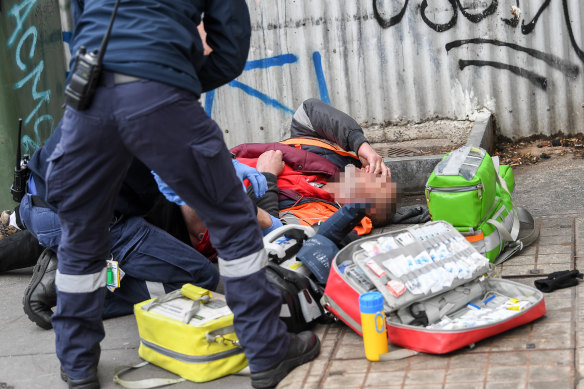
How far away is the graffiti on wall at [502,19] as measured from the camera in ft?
20.7

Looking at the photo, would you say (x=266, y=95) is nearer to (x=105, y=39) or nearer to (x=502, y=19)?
(x=502, y=19)

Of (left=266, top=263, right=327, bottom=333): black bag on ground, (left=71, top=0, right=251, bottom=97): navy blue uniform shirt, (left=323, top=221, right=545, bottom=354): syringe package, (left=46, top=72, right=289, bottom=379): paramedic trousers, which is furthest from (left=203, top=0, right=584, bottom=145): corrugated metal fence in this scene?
(left=46, top=72, right=289, bottom=379): paramedic trousers

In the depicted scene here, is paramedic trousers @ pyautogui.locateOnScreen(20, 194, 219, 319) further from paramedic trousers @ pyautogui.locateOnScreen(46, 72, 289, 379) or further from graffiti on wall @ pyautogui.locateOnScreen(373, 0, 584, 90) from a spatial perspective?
graffiti on wall @ pyautogui.locateOnScreen(373, 0, 584, 90)

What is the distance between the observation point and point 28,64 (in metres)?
6.00

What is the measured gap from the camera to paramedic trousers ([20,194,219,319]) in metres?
3.79

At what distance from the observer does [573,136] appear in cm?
644

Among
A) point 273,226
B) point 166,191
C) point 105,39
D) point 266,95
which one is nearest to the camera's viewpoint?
point 105,39

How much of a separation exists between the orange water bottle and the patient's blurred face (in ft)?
2.74

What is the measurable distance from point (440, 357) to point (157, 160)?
1.29 metres

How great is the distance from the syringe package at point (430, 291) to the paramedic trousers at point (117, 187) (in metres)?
0.40

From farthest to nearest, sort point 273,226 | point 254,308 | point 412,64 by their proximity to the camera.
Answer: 1. point 412,64
2. point 273,226
3. point 254,308

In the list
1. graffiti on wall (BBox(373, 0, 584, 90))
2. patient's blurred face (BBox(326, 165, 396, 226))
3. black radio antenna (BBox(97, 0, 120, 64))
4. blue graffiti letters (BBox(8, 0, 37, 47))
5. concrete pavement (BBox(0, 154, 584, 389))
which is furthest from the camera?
graffiti on wall (BBox(373, 0, 584, 90))

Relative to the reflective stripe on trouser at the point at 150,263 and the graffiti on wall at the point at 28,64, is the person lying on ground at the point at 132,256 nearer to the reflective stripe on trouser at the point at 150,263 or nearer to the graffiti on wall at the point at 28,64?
the reflective stripe on trouser at the point at 150,263

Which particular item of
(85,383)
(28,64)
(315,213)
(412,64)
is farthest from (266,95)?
(85,383)
